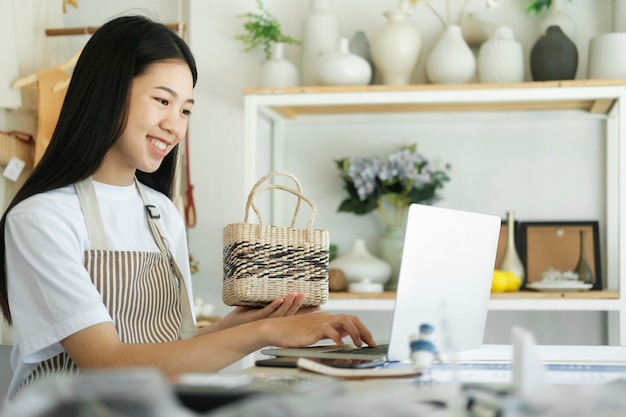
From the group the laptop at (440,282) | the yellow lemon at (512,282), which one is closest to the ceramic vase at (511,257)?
the yellow lemon at (512,282)

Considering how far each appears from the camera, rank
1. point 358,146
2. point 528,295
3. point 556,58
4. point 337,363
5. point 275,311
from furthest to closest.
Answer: point 358,146, point 556,58, point 528,295, point 275,311, point 337,363

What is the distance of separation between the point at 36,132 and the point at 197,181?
2.00ft

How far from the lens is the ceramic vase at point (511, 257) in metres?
2.92

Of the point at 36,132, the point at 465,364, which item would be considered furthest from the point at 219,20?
the point at 465,364

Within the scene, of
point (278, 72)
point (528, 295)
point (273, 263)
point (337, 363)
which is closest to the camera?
point (337, 363)

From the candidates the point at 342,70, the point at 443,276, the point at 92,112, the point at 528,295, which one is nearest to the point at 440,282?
the point at 443,276

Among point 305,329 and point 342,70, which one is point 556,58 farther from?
point 305,329

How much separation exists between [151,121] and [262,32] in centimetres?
158

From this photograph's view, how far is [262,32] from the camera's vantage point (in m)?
3.09

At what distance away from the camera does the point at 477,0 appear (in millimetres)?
3180

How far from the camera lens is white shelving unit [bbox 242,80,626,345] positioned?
8.86ft

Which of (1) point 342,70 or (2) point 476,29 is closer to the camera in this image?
(1) point 342,70

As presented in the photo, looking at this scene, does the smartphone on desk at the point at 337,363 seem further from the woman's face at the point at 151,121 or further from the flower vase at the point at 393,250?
the flower vase at the point at 393,250

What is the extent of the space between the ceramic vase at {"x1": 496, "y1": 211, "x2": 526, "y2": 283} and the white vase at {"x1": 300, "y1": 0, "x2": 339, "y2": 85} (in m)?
0.84
